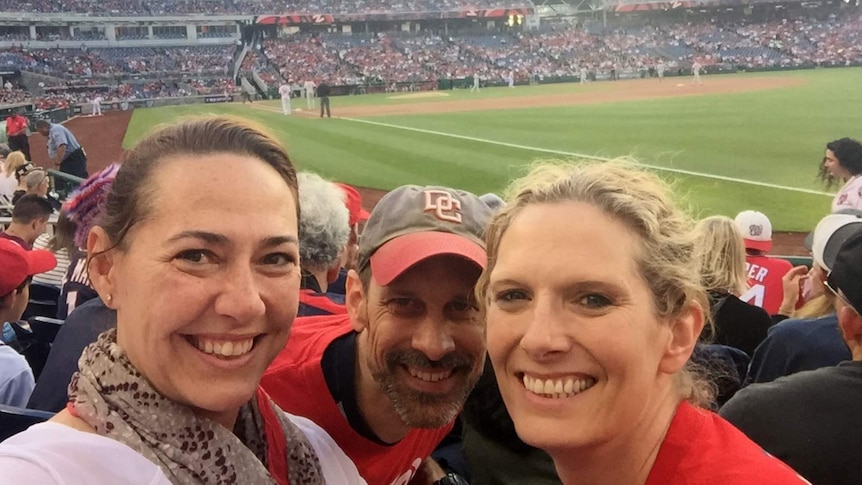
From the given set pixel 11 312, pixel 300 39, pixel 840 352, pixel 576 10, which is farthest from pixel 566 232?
pixel 576 10

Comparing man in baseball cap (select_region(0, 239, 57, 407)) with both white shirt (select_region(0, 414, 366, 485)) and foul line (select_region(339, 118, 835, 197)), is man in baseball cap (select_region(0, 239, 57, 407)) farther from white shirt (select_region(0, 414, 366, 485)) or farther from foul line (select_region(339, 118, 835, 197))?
A: foul line (select_region(339, 118, 835, 197))

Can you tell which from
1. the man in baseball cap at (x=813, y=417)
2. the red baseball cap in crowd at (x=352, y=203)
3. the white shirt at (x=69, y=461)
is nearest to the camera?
the white shirt at (x=69, y=461)

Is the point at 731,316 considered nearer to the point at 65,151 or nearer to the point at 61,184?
the point at 61,184

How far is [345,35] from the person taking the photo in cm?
5191

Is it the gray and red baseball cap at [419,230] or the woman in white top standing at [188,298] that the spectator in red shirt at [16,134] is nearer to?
the gray and red baseball cap at [419,230]

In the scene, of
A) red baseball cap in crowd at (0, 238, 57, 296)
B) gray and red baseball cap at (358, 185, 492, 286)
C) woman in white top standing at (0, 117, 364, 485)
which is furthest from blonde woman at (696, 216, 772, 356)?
red baseball cap in crowd at (0, 238, 57, 296)

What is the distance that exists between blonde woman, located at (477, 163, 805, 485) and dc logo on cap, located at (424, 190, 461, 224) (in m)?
0.61

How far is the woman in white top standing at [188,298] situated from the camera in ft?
4.67

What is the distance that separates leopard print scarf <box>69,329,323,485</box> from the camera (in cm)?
137

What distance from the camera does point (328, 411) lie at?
226cm

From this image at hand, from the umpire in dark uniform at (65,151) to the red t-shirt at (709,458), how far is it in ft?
43.6

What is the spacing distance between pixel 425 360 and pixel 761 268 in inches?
169

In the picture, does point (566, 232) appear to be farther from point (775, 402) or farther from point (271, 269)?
point (775, 402)

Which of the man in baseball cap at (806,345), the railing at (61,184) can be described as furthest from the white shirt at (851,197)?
the railing at (61,184)
